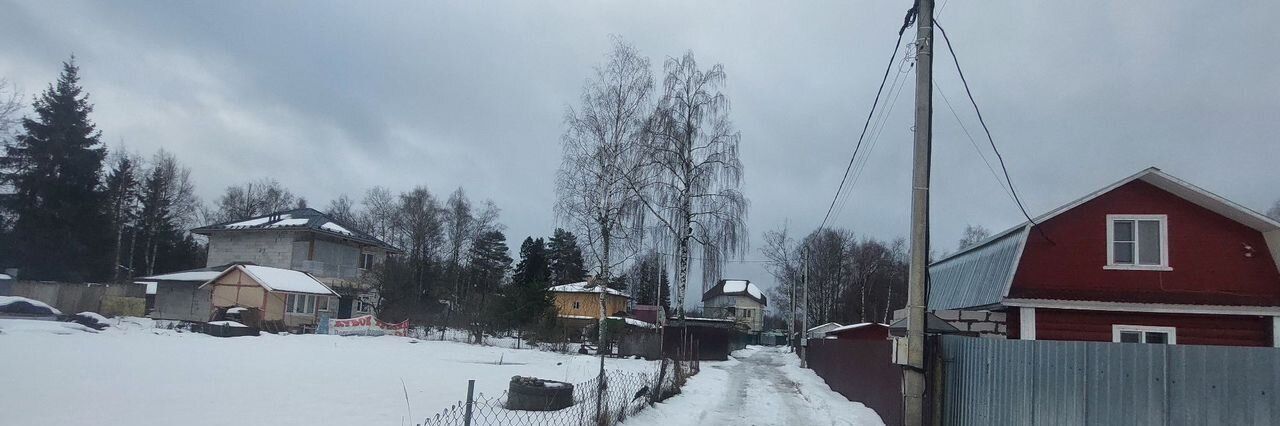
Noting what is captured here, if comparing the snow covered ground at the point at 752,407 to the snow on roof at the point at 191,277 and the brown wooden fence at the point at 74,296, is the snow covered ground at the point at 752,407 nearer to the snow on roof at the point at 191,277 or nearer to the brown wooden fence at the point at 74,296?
the snow on roof at the point at 191,277

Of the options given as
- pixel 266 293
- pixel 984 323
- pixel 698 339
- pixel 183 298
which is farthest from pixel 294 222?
pixel 984 323

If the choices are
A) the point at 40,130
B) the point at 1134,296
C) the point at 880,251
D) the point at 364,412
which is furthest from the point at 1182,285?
the point at 880,251

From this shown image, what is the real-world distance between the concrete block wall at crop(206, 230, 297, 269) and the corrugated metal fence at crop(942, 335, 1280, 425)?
44668 millimetres

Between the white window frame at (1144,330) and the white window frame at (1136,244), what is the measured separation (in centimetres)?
110

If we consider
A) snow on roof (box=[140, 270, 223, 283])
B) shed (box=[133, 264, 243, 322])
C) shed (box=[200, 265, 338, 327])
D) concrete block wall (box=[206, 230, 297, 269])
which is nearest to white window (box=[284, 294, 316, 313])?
shed (box=[200, 265, 338, 327])

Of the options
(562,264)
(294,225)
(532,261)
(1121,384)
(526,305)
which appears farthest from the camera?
(562,264)

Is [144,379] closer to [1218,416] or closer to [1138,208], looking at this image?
[1218,416]

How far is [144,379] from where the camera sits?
45.3 ft

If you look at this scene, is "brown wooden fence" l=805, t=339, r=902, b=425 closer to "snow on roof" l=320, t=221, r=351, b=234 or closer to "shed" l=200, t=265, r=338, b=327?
"shed" l=200, t=265, r=338, b=327

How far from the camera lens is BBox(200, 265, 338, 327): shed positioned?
37281mm

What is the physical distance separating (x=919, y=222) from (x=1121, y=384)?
9.66 feet

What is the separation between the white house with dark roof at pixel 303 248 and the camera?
151 ft

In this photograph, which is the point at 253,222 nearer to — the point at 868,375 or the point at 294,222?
the point at 294,222

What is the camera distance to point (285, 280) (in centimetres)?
3941
